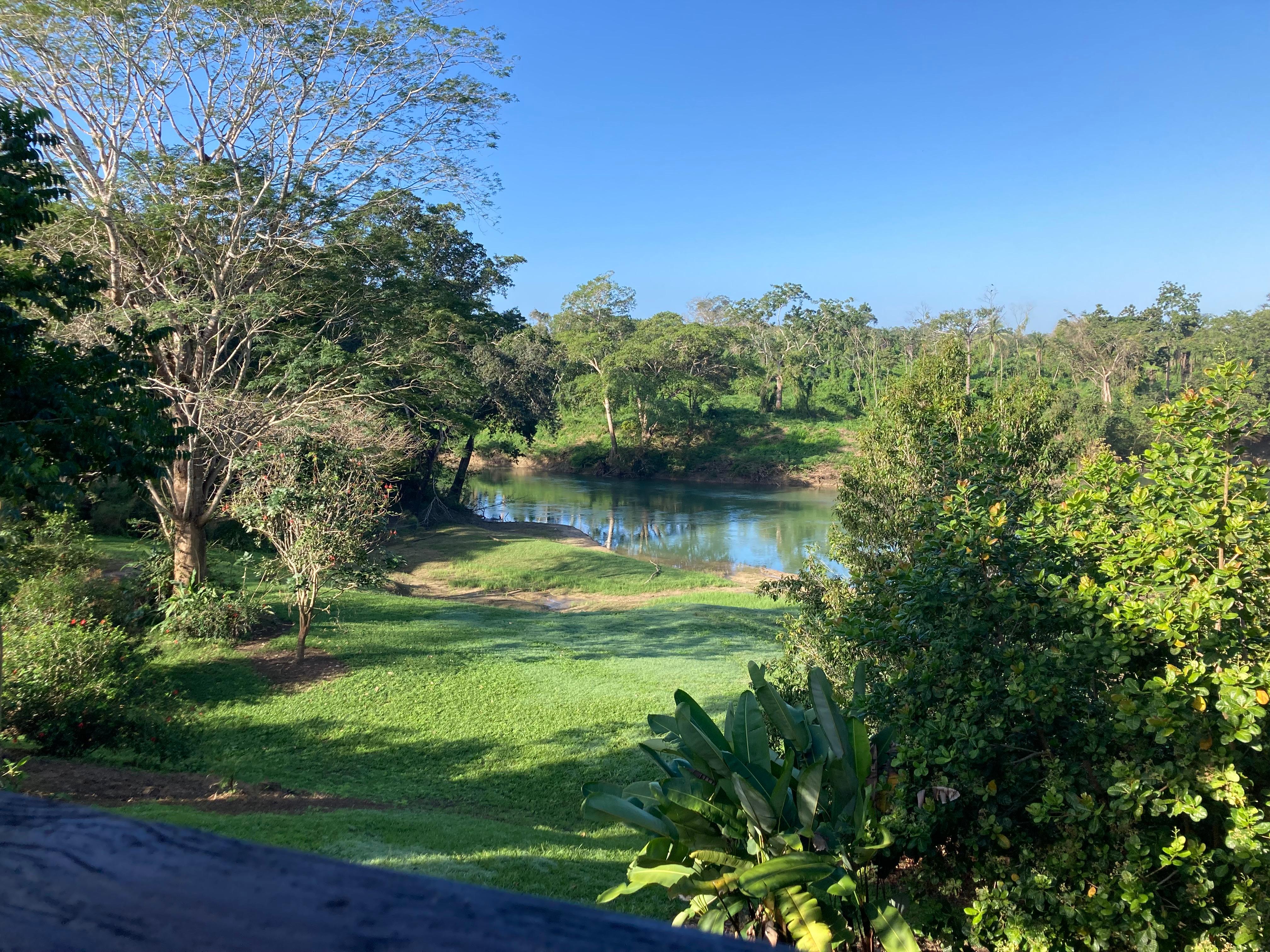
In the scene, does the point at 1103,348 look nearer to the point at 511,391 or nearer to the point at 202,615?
the point at 511,391

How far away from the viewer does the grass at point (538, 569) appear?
23.9m

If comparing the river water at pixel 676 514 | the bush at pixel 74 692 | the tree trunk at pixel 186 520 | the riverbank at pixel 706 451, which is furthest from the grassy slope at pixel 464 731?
the riverbank at pixel 706 451

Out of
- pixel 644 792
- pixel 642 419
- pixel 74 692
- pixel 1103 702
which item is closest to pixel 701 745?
pixel 644 792

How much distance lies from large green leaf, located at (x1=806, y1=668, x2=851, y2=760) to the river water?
18.7 meters

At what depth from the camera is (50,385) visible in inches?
294

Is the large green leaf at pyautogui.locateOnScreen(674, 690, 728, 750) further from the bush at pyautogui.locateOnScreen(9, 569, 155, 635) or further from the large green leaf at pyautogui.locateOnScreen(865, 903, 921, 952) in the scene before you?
the bush at pyautogui.locateOnScreen(9, 569, 155, 635)

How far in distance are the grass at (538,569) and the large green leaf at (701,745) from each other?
17.9m

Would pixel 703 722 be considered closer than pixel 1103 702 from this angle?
No

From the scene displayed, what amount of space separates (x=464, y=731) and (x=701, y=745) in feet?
21.1

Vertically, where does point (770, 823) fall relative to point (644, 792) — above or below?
above

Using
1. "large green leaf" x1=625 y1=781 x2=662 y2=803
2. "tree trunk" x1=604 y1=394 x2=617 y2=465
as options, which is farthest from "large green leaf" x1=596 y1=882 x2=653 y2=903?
"tree trunk" x1=604 y1=394 x2=617 y2=465

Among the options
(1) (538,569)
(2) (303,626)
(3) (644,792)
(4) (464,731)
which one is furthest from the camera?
(1) (538,569)

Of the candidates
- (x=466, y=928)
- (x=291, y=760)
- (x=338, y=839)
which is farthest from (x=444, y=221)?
(x=466, y=928)

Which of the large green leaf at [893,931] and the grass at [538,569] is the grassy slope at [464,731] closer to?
the large green leaf at [893,931]
